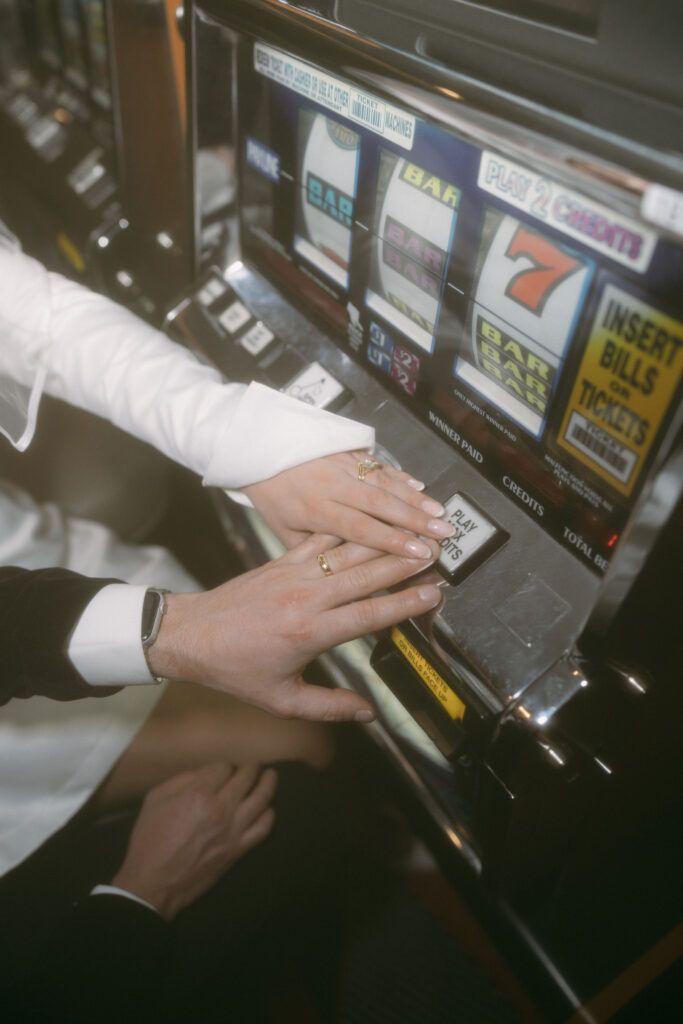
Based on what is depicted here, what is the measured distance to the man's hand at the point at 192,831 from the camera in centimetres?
112

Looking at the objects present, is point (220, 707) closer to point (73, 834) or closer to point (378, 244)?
point (73, 834)

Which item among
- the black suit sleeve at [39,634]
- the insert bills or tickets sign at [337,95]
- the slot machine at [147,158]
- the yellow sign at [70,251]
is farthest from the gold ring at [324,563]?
the yellow sign at [70,251]

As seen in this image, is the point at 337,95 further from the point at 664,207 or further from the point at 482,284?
the point at 664,207

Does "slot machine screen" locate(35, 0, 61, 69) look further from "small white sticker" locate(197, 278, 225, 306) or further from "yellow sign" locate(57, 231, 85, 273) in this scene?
"small white sticker" locate(197, 278, 225, 306)

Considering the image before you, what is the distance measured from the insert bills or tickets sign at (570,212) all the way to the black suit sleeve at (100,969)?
106 cm

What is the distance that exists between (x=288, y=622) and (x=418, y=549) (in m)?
0.19

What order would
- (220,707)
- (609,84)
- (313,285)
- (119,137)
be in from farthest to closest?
1. (119,137)
2. (220,707)
3. (313,285)
4. (609,84)

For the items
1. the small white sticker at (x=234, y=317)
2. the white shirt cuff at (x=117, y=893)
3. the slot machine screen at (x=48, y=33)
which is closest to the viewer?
the white shirt cuff at (x=117, y=893)

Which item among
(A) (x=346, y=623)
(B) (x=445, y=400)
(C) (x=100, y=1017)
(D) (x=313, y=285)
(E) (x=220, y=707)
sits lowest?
(C) (x=100, y=1017)

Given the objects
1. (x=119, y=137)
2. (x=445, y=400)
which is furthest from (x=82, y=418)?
(x=445, y=400)

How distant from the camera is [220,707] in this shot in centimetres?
135

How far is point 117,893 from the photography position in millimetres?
1077

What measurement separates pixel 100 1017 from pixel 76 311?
1063mm

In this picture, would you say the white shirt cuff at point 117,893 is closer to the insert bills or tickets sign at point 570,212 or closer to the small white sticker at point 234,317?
the small white sticker at point 234,317
